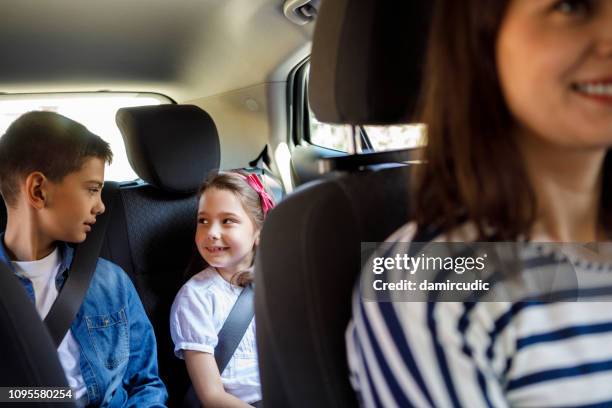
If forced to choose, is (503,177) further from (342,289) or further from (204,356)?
(204,356)

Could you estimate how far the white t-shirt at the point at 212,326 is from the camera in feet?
5.13

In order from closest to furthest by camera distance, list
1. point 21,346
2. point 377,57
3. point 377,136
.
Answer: point 377,57, point 21,346, point 377,136

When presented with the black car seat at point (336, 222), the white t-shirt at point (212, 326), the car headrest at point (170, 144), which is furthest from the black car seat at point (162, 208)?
the black car seat at point (336, 222)

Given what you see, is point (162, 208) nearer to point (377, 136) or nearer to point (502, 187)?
point (377, 136)

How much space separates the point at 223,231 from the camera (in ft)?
5.45

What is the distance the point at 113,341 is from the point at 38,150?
1.48ft

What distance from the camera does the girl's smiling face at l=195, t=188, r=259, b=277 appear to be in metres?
1.66

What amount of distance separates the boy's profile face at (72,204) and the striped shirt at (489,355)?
3.12ft

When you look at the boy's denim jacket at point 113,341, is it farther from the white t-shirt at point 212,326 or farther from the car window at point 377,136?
the car window at point 377,136

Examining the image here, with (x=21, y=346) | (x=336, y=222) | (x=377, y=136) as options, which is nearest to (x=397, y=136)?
(x=377, y=136)

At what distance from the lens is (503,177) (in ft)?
2.04

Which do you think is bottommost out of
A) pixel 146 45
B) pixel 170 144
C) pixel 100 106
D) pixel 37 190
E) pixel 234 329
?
pixel 234 329

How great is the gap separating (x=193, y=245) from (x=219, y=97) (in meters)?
0.88

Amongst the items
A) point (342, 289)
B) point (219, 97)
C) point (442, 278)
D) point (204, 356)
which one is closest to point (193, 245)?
point (204, 356)
